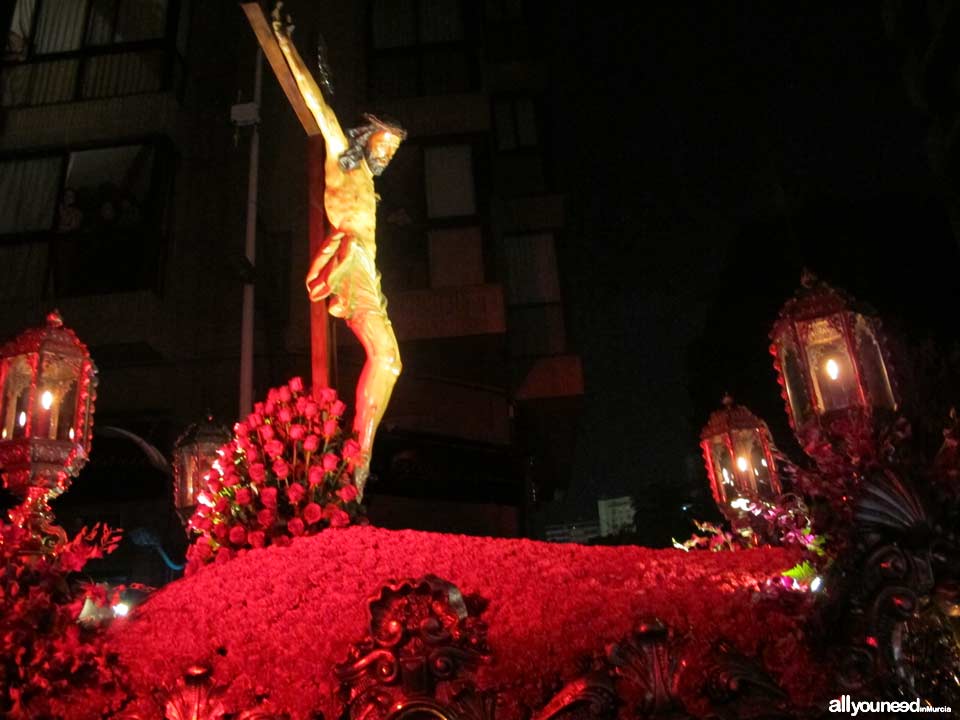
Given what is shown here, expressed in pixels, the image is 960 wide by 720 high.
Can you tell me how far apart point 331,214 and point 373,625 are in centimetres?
385

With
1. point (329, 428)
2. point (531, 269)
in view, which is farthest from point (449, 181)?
point (329, 428)

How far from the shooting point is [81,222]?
1180 centimetres

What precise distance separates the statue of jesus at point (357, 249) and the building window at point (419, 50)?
747cm

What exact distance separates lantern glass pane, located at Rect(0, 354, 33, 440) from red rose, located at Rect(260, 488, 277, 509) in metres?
1.57

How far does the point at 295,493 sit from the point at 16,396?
1.94 meters

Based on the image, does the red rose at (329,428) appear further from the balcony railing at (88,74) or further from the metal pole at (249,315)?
the balcony railing at (88,74)

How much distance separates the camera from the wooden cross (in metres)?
6.05

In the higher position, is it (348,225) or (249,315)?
(249,315)

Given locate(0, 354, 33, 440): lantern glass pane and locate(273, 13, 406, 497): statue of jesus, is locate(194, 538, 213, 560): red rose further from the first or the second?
locate(0, 354, 33, 440): lantern glass pane

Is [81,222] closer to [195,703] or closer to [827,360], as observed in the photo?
[195,703]

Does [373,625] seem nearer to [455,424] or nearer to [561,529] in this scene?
[455,424]

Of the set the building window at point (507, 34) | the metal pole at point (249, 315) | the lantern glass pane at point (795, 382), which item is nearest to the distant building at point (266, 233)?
the building window at point (507, 34)

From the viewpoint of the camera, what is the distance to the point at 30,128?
487 inches

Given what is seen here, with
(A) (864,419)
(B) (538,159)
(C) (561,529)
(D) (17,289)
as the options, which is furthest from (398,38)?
(C) (561,529)
